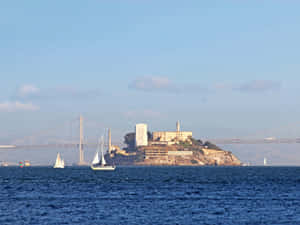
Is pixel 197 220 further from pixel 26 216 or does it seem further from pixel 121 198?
pixel 121 198

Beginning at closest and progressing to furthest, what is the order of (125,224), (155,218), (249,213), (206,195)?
1. (125,224)
2. (155,218)
3. (249,213)
4. (206,195)

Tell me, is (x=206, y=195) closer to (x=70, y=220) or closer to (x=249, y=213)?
(x=249, y=213)

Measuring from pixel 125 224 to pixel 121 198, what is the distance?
21890 mm

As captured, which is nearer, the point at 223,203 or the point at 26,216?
the point at 26,216

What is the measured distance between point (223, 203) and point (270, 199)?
8000 mm

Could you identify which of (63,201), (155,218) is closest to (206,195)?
(63,201)

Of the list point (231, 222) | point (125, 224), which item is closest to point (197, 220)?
point (231, 222)

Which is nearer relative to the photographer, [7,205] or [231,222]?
[231,222]

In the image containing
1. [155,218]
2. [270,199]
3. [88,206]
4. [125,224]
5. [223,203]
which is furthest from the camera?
[270,199]

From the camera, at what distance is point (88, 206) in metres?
55.1

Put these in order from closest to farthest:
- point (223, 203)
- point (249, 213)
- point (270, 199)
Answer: point (249, 213), point (223, 203), point (270, 199)

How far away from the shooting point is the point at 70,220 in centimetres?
4509

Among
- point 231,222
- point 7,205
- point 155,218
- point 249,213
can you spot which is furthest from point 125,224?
point 7,205

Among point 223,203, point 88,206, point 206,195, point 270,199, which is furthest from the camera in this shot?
point 206,195
